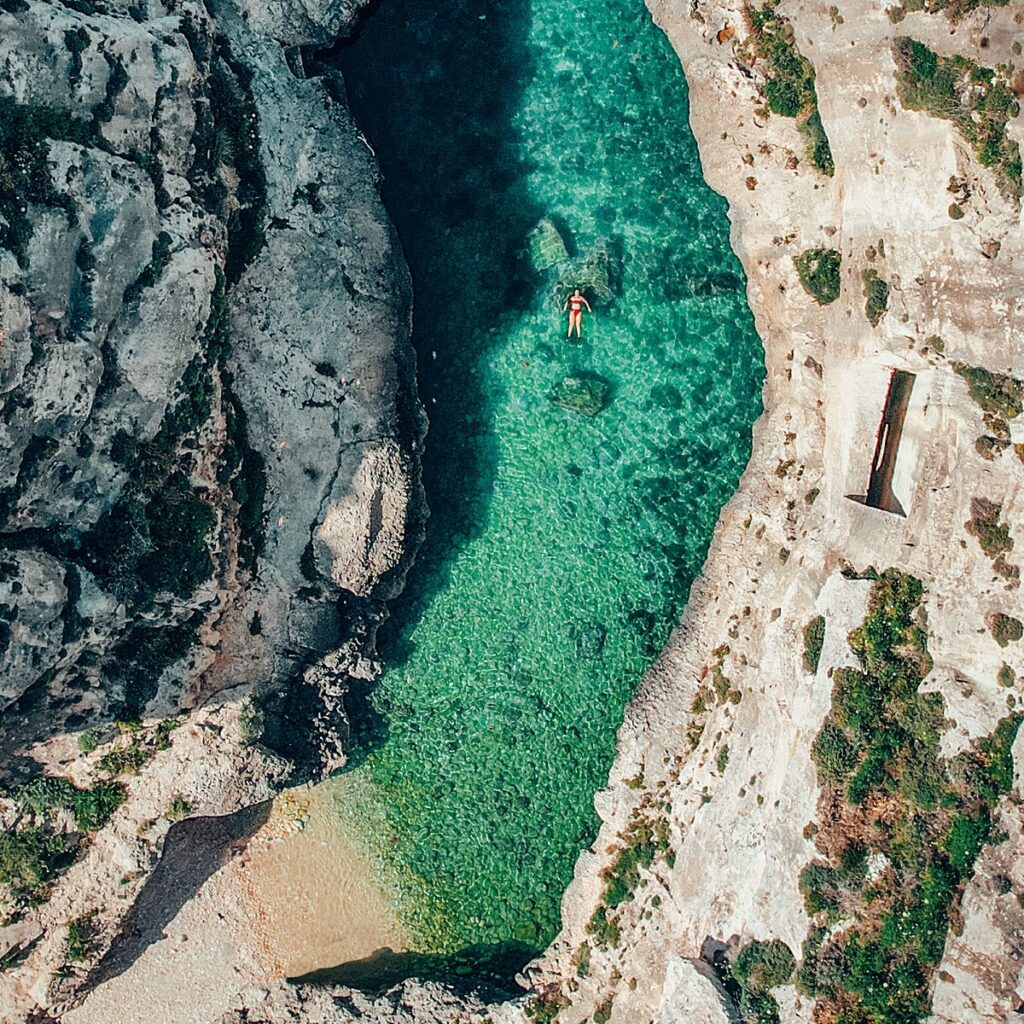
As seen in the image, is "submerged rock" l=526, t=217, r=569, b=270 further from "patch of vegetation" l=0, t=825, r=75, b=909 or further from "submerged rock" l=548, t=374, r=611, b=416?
"patch of vegetation" l=0, t=825, r=75, b=909

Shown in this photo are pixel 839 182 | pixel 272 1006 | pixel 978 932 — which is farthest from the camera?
pixel 272 1006

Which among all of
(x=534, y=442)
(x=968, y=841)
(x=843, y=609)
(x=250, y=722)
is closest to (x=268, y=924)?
(x=250, y=722)

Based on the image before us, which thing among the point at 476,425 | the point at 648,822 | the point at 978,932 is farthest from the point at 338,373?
the point at 978,932

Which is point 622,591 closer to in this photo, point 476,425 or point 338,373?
point 476,425

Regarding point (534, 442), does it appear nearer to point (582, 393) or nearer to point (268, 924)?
point (582, 393)

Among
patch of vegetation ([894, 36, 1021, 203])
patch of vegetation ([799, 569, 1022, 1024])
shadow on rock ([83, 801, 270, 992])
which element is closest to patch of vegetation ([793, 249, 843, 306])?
patch of vegetation ([894, 36, 1021, 203])

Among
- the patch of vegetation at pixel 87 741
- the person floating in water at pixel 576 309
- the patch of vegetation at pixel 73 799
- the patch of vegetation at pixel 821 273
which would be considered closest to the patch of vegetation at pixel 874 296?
the patch of vegetation at pixel 821 273

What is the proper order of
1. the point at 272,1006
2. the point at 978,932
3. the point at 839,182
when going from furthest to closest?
the point at 272,1006 → the point at 839,182 → the point at 978,932
